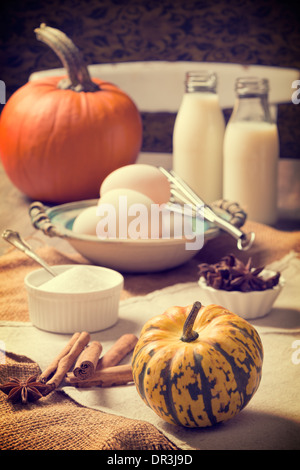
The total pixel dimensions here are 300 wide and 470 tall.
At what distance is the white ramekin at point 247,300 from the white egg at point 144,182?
0.98 feet

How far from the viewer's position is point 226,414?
700mm

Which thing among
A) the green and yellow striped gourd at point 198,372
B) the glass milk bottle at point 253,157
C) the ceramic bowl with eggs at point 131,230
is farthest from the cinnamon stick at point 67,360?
the glass milk bottle at point 253,157

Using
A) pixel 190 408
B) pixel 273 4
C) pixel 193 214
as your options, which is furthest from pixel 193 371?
pixel 273 4

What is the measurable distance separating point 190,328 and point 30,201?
114cm

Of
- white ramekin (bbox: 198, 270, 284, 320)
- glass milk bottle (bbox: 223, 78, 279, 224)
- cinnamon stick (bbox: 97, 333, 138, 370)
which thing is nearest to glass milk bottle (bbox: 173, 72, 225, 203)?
glass milk bottle (bbox: 223, 78, 279, 224)

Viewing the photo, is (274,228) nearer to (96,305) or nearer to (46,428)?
(96,305)

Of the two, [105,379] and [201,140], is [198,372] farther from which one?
[201,140]

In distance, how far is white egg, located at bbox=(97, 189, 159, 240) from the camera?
1206 mm

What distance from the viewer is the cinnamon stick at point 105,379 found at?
828 millimetres

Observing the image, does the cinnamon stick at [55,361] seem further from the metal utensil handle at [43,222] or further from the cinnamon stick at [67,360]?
the metal utensil handle at [43,222]

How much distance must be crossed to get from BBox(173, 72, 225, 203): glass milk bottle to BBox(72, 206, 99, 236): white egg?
0.44m

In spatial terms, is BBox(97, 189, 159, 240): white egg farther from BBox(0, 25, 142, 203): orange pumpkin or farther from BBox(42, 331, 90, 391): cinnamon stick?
BBox(0, 25, 142, 203): orange pumpkin

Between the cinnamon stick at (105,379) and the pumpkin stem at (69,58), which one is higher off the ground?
the pumpkin stem at (69,58)

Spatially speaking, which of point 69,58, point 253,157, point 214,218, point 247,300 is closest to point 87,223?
point 214,218
